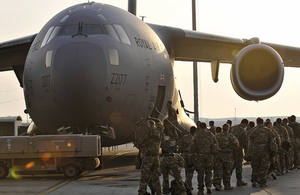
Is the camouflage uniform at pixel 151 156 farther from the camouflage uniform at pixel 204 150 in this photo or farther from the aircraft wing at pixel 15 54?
the aircraft wing at pixel 15 54

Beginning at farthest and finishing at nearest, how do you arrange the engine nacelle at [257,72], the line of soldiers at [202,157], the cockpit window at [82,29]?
the engine nacelle at [257,72]
the cockpit window at [82,29]
the line of soldiers at [202,157]

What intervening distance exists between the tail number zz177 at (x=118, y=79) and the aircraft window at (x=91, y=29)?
1.32m

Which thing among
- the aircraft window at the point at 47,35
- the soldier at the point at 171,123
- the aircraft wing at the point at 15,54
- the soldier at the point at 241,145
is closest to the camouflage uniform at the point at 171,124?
the soldier at the point at 171,123

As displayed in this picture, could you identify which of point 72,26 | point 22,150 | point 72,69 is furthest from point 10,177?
point 72,26

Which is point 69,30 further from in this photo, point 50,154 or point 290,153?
point 290,153

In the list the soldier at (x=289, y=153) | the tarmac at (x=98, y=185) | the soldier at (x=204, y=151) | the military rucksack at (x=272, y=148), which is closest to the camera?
the tarmac at (x=98, y=185)

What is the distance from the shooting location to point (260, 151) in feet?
31.7

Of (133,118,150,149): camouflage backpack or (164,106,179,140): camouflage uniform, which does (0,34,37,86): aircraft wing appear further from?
(133,118,150,149): camouflage backpack

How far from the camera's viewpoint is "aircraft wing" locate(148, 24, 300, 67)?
51.6ft

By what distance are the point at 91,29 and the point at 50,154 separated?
341 cm

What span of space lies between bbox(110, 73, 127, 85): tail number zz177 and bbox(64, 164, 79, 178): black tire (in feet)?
7.67

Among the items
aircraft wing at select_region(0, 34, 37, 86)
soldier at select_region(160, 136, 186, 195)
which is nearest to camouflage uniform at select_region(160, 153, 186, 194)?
soldier at select_region(160, 136, 186, 195)

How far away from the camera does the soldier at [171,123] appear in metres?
13.1

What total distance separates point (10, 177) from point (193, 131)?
16.8 feet
